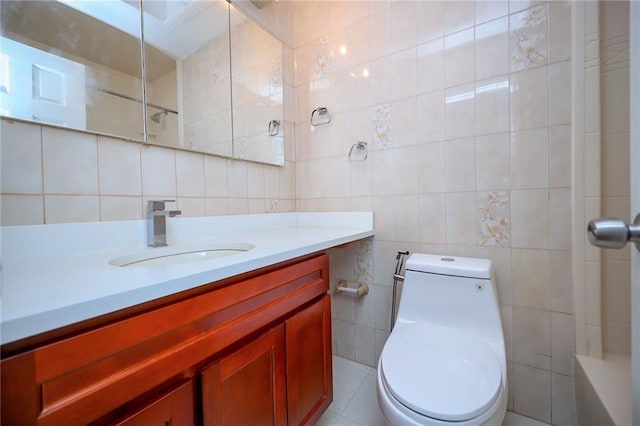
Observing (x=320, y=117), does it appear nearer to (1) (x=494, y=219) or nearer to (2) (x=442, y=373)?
(1) (x=494, y=219)

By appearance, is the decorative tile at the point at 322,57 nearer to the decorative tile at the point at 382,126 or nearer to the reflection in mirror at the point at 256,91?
the reflection in mirror at the point at 256,91

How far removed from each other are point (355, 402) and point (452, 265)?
0.81 m

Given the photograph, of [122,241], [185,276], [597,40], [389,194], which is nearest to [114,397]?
[185,276]

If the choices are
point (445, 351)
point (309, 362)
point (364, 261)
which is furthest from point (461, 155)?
point (309, 362)

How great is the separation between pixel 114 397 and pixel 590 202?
1.53 m

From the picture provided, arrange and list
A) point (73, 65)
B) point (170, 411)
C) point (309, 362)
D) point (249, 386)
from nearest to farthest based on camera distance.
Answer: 1. point (170, 411)
2. point (249, 386)
3. point (73, 65)
4. point (309, 362)

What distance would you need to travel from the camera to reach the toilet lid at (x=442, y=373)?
68 centimetres

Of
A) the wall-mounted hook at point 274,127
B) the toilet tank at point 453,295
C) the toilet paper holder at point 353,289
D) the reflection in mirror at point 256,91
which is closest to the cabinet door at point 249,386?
the toilet tank at point 453,295

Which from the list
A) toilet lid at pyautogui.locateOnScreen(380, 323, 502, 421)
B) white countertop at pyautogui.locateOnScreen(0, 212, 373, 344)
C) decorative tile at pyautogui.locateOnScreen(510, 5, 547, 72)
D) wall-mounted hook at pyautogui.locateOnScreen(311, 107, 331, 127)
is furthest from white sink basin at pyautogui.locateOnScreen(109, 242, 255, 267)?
decorative tile at pyautogui.locateOnScreen(510, 5, 547, 72)

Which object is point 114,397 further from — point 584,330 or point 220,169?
point 584,330

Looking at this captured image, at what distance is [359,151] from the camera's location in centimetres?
147

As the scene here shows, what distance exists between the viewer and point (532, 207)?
3.57ft

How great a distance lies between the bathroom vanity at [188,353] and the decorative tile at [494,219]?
0.72m

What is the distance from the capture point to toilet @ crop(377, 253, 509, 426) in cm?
69
